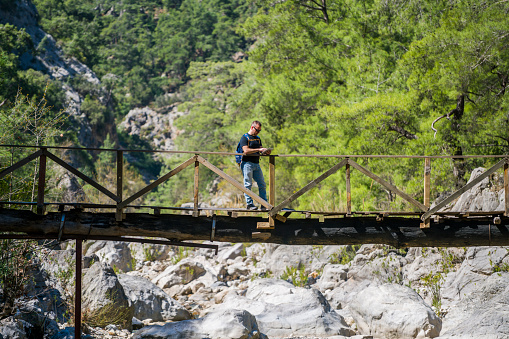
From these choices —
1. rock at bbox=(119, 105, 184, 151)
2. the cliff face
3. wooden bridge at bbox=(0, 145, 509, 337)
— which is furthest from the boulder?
rock at bbox=(119, 105, 184, 151)

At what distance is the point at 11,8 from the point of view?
43.2 m

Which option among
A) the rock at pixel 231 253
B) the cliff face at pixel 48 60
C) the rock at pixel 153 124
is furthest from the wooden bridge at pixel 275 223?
the rock at pixel 153 124

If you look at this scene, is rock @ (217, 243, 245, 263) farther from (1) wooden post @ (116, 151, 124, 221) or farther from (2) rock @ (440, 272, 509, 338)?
(1) wooden post @ (116, 151, 124, 221)

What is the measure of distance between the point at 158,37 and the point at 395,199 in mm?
59680

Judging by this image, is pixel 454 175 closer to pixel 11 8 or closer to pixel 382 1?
pixel 382 1

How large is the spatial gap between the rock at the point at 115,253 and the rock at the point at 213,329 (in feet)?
25.9

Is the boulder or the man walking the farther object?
the boulder

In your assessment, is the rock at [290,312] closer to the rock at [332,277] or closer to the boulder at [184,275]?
the rock at [332,277]

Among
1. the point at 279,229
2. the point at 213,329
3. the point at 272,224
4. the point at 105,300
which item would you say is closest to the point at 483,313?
the point at 279,229

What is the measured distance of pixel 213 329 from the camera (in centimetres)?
1026

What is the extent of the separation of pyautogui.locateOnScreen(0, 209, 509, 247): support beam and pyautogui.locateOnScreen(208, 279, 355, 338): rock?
304 centimetres

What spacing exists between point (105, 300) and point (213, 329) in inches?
119

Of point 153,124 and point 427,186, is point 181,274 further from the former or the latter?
point 153,124

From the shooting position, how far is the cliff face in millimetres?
42781
